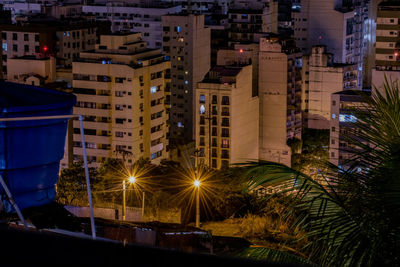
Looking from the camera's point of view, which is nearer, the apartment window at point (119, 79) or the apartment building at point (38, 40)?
the apartment window at point (119, 79)

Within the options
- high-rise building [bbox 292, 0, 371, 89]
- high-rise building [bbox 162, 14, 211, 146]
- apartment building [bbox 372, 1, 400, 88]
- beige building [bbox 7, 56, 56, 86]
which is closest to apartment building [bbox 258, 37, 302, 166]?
apartment building [bbox 372, 1, 400, 88]

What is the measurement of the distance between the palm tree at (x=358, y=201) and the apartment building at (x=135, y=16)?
76.2ft

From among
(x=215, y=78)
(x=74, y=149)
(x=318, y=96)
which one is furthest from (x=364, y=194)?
(x=318, y=96)

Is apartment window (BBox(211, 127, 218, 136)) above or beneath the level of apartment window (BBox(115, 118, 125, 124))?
beneath

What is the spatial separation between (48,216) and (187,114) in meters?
18.8

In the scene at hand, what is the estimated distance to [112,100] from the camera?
15.7m

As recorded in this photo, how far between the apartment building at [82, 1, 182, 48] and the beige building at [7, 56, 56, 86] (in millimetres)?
8894

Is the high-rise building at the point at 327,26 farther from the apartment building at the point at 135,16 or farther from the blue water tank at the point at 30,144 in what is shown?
the blue water tank at the point at 30,144

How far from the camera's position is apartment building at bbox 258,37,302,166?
1784 cm

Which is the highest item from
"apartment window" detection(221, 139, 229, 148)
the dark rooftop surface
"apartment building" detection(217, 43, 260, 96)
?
the dark rooftop surface

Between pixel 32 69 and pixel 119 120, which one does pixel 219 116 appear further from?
pixel 32 69

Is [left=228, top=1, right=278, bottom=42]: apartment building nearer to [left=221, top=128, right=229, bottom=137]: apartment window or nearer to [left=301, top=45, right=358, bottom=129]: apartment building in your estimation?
[left=301, top=45, right=358, bottom=129]: apartment building

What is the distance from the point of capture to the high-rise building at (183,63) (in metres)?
20.9

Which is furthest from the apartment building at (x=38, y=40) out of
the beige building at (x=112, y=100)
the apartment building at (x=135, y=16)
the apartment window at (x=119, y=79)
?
the apartment window at (x=119, y=79)
